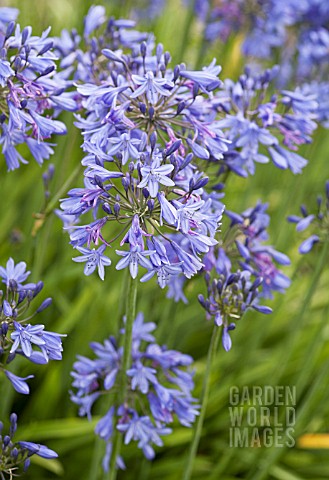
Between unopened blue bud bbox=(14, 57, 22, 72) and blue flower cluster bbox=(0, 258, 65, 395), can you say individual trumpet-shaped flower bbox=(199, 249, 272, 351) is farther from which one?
unopened blue bud bbox=(14, 57, 22, 72)

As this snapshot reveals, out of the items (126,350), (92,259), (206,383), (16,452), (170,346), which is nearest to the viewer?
(16,452)

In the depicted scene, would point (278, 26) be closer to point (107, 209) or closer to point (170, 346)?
point (170, 346)

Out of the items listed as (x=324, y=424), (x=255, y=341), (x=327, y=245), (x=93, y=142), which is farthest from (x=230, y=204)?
(x=93, y=142)

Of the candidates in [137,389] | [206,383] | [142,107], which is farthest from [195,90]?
[137,389]

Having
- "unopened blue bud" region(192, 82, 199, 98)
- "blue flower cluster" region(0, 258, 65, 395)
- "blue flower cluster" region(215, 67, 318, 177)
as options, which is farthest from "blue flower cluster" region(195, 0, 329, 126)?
"blue flower cluster" region(0, 258, 65, 395)

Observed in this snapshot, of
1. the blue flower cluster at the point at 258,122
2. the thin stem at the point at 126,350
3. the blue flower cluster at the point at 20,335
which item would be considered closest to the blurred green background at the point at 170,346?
the thin stem at the point at 126,350

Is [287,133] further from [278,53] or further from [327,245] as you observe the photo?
[278,53]
